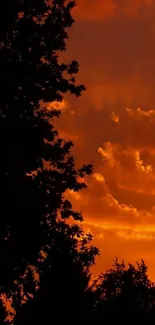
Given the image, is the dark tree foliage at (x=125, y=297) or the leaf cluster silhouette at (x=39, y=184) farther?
the dark tree foliage at (x=125, y=297)

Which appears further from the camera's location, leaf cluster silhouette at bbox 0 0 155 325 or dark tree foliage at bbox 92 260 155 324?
dark tree foliage at bbox 92 260 155 324

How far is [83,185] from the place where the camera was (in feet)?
97.3

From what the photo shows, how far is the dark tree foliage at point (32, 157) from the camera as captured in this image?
25.1 meters

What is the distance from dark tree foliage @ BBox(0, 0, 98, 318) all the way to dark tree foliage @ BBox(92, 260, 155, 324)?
316 centimetres

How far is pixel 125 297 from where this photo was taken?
1307 inches

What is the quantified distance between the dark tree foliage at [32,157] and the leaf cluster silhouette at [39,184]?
43 mm

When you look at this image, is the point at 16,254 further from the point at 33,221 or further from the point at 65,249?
the point at 65,249

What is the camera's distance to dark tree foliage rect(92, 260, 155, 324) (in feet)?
105

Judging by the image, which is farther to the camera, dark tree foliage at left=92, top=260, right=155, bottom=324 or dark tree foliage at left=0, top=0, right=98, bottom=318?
dark tree foliage at left=92, top=260, right=155, bottom=324

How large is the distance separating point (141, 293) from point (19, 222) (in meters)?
12.1

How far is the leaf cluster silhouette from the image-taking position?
82.7ft

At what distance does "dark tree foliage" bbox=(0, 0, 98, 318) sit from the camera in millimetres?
25141

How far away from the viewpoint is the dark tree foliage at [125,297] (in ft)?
105

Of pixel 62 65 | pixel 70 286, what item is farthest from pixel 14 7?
pixel 70 286
